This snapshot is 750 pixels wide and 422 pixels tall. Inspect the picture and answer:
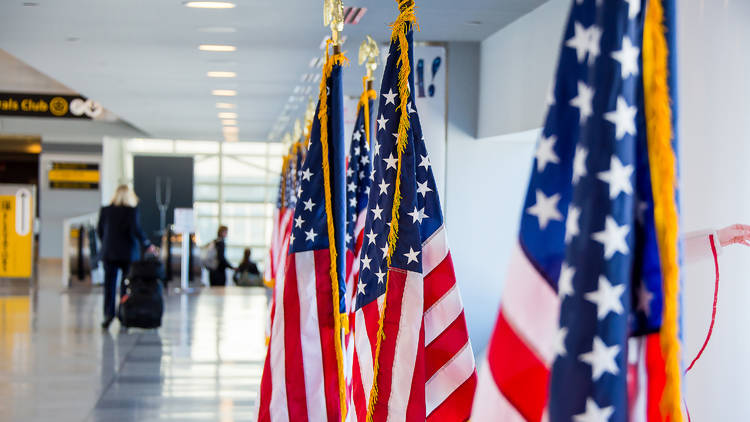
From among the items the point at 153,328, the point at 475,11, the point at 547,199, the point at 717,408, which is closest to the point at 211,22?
the point at 475,11

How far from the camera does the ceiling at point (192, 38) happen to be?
6.29 metres

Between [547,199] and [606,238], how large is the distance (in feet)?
0.63

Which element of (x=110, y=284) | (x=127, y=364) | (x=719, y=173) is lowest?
(x=127, y=364)

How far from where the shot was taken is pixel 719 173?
3.58 metres

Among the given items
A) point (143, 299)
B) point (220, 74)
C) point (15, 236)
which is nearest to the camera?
point (143, 299)

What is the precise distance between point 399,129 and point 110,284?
7.65 meters

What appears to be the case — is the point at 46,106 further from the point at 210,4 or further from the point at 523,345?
the point at 523,345

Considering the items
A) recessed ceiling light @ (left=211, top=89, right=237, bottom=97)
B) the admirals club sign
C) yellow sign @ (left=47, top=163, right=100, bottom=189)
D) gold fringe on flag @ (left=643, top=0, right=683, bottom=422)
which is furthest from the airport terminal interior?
yellow sign @ (left=47, top=163, right=100, bottom=189)

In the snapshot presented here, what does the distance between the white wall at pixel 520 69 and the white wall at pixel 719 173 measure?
1748 mm

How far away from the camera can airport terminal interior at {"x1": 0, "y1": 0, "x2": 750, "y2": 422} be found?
1389 millimetres

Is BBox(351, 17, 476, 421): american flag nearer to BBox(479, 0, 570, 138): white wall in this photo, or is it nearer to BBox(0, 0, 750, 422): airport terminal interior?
BBox(0, 0, 750, 422): airport terminal interior

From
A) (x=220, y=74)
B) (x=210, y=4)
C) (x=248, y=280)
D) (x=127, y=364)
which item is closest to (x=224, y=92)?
(x=220, y=74)

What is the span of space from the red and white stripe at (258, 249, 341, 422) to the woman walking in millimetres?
6680

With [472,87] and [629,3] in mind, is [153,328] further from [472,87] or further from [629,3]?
[629,3]
